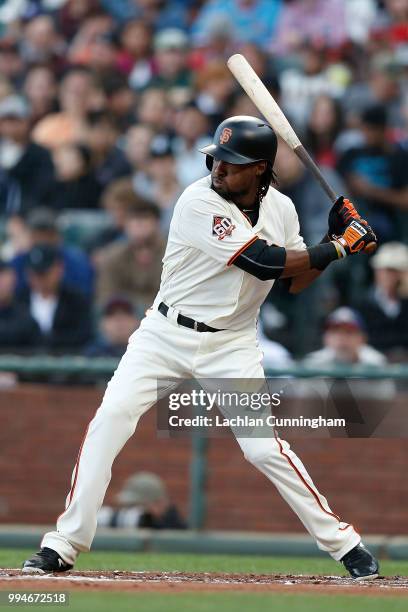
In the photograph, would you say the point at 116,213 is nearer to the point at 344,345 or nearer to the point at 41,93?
the point at 41,93

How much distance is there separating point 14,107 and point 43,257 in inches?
107

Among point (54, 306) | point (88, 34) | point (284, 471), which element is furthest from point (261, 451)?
point (88, 34)

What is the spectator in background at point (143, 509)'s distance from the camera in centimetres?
866

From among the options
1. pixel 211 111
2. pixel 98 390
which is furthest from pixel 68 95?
pixel 98 390

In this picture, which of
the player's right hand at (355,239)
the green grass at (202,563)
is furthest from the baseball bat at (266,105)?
the green grass at (202,563)

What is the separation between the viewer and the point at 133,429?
5.80m

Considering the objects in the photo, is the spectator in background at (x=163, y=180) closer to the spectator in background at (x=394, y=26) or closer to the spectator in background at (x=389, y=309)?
the spectator in background at (x=389, y=309)

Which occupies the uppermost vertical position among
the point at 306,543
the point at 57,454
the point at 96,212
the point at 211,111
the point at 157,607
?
the point at 211,111

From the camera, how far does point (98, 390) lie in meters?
9.12

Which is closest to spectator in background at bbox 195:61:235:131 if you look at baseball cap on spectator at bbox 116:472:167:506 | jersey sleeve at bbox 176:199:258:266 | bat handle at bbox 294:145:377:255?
baseball cap on spectator at bbox 116:472:167:506

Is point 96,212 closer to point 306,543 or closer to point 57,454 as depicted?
point 57,454

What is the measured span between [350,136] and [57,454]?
12.9 ft

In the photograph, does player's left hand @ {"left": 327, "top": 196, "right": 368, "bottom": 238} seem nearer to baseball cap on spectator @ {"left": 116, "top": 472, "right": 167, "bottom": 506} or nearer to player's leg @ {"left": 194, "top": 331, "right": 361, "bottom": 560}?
player's leg @ {"left": 194, "top": 331, "right": 361, "bottom": 560}

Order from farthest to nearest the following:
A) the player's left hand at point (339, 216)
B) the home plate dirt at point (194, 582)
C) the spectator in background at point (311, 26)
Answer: the spectator in background at point (311, 26), the player's left hand at point (339, 216), the home plate dirt at point (194, 582)
